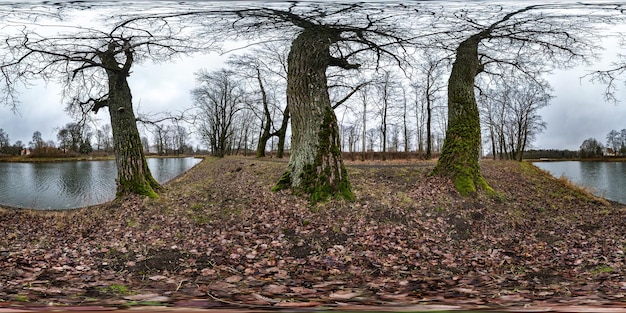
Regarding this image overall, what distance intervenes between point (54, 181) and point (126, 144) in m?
3.44

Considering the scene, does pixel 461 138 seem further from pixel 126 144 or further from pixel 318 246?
pixel 126 144

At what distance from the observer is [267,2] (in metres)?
2.01

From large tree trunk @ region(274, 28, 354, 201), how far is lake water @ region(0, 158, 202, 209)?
2.71 m

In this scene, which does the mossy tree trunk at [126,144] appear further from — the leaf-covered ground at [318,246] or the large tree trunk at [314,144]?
the large tree trunk at [314,144]

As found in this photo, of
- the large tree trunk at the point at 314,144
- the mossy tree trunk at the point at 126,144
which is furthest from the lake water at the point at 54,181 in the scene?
the large tree trunk at the point at 314,144

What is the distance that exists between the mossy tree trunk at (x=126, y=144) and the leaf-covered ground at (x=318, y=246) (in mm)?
403

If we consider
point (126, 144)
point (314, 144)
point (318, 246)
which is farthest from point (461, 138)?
point (126, 144)

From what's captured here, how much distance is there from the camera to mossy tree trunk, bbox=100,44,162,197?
3.16m

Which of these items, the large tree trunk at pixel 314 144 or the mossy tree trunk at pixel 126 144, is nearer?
the mossy tree trunk at pixel 126 144

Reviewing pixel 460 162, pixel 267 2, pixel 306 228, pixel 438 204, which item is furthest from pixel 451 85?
pixel 267 2

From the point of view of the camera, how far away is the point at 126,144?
5418 millimetres

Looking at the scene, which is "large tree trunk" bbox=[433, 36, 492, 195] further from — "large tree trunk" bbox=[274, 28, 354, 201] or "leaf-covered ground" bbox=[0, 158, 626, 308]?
"large tree trunk" bbox=[274, 28, 354, 201]

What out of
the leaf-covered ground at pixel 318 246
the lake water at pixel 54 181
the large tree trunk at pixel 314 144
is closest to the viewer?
the leaf-covered ground at pixel 318 246

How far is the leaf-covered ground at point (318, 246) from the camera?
41.2 inches
